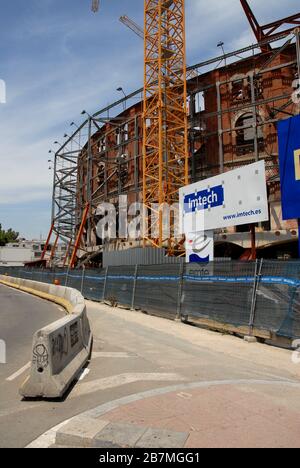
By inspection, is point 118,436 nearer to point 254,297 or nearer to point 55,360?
point 55,360

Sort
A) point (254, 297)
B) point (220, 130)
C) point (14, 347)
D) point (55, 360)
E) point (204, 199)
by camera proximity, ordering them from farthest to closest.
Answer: point (220, 130), point (204, 199), point (254, 297), point (14, 347), point (55, 360)

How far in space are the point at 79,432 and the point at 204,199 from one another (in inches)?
593

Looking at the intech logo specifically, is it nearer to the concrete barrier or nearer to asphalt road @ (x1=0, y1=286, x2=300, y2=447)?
asphalt road @ (x1=0, y1=286, x2=300, y2=447)

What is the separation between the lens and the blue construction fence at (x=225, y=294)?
9.83m

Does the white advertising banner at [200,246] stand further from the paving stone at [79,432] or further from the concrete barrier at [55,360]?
the paving stone at [79,432]

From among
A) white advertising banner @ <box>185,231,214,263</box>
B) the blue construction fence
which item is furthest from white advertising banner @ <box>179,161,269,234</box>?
the blue construction fence

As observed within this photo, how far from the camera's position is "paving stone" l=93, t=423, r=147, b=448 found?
432cm

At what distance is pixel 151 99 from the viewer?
43000 millimetres

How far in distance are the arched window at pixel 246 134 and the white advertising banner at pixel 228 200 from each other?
15990 millimetres

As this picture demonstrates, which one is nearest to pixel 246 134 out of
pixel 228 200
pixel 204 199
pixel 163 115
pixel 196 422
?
pixel 163 115

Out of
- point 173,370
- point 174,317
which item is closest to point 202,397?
point 173,370

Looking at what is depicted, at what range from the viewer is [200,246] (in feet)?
63.4

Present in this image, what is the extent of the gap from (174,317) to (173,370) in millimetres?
7106
